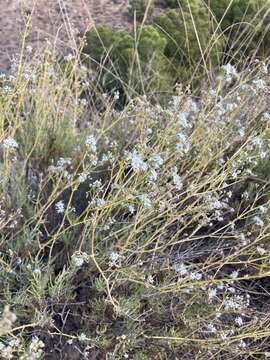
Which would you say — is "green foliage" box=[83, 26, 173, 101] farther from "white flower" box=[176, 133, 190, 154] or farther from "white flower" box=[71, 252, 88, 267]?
"white flower" box=[71, 252, 88, 267]

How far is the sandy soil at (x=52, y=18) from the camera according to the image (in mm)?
4477

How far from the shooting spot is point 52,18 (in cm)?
470

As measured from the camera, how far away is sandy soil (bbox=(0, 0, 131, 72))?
4.48 metres

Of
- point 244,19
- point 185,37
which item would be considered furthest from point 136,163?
point 244,19

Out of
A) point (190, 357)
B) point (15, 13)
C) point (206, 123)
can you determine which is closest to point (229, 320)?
point (190, 357)

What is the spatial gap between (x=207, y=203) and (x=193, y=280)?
274mm

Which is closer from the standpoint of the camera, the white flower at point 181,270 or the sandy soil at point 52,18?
the white flower at point 181,270

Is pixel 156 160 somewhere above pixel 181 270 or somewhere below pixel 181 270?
above

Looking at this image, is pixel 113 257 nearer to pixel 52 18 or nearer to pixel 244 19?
pixel 244 19

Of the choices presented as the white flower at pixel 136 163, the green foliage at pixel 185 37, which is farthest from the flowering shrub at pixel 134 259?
the green foliage at pixel 185 37

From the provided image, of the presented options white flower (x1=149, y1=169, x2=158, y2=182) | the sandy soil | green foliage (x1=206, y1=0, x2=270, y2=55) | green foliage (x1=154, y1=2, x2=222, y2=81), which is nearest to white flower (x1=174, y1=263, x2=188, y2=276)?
white flower (x1=149, y1=169, x2=158, y2=182)

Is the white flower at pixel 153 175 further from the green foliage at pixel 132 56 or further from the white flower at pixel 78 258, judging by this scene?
the green foliage at pixel 132 56

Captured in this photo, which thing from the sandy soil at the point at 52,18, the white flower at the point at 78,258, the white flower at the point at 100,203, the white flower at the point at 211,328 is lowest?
the sandy soil at the point at 52,18

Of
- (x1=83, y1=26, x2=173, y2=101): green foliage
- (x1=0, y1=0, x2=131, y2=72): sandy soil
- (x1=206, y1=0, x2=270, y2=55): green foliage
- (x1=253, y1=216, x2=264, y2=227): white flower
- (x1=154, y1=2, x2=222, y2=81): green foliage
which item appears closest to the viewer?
(x1=253, y1=216, x2=264, y2=227): white flower
